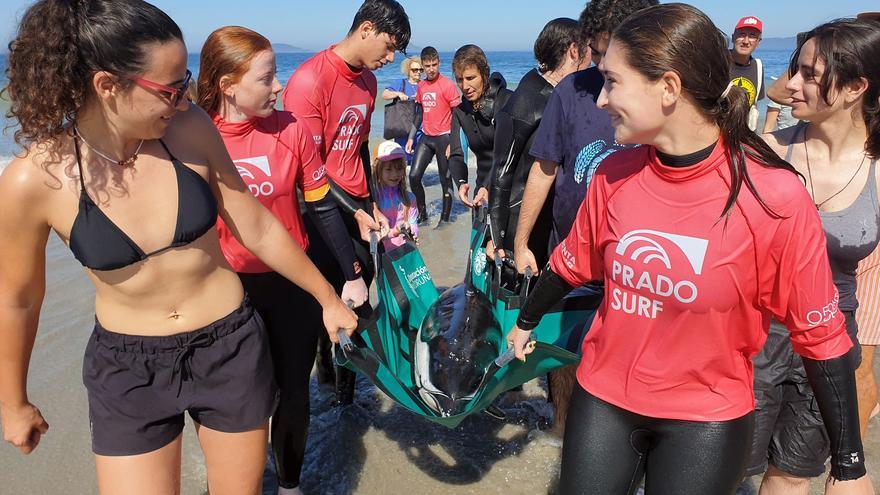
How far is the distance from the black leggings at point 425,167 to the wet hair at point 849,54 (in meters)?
6.11

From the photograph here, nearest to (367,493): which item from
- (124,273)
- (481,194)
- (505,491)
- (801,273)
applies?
(505,491)

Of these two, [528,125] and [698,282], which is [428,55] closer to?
[528,125]

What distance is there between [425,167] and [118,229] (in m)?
6.74

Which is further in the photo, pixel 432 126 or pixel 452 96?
pixel 452 96

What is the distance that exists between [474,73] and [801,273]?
484 cm

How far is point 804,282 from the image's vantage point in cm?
174

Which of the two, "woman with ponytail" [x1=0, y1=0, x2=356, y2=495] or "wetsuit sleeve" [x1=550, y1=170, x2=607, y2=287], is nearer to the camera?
"woman with ponytail" [x1=0, y1=0, x2=356, y2=495]

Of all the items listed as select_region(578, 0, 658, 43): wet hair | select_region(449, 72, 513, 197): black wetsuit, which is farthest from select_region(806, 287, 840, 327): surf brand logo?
select_region(449, 72, 513, 197): black wetsuit

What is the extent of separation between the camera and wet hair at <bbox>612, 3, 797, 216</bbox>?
5.64 ft

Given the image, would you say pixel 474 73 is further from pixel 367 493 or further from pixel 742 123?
pixel 742 123

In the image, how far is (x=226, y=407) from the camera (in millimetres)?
2131

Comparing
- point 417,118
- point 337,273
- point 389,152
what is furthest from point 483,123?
point 337,273

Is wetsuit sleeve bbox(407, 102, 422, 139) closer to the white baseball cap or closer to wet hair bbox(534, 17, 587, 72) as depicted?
the white baseball cap

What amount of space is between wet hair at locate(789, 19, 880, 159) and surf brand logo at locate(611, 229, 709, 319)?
964 millimetres
